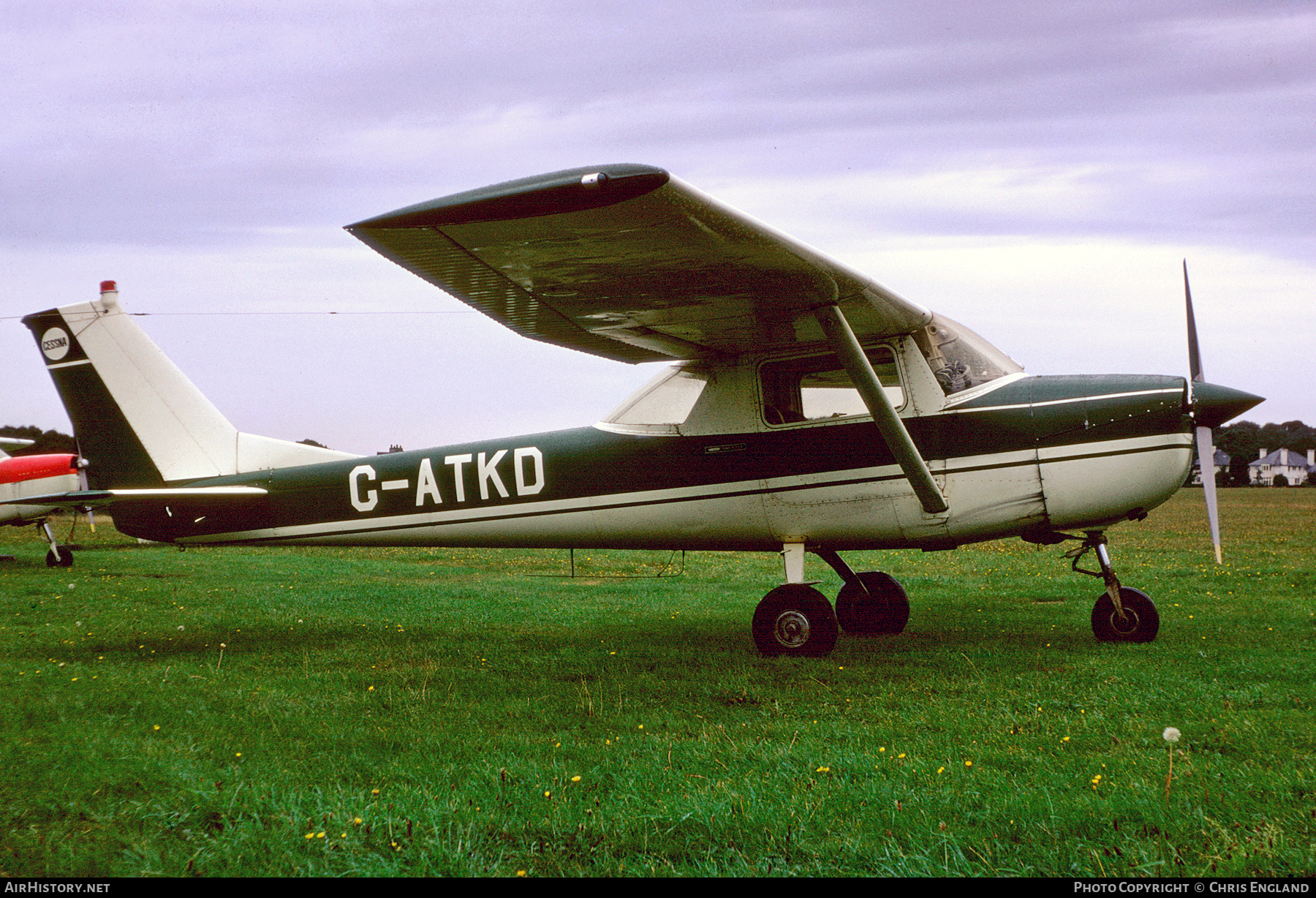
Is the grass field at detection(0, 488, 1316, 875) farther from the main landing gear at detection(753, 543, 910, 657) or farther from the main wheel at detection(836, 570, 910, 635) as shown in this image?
the main wheel at detection(836, 570, 910, 635)

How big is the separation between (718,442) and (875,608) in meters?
2.29

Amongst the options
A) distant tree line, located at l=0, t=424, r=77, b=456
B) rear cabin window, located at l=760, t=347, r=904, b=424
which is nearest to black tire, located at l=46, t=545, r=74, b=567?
rear cabin window, located at l=760, t=347, r=904, b=424

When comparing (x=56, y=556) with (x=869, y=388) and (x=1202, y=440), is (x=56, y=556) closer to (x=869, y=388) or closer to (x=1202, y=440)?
(x=869, y=388)

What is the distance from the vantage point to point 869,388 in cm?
641

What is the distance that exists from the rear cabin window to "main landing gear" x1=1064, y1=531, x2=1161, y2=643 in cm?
204

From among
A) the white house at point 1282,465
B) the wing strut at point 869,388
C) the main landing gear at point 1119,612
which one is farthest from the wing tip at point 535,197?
the white house at point 1282,465

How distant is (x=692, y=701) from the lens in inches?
214

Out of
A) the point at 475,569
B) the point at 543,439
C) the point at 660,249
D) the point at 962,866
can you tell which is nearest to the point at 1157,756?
the point at 962,866

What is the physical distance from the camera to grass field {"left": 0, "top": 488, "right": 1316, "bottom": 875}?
9.61 feet

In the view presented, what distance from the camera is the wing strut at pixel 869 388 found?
21.0 ft

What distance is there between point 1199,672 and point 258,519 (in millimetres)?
7728

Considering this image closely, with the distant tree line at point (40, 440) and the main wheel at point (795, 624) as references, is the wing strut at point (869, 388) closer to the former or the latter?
the main wheel at point (795, 624)

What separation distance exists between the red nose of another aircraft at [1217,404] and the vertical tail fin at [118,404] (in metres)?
7.38

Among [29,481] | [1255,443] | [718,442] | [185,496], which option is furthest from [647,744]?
[1255,443]
